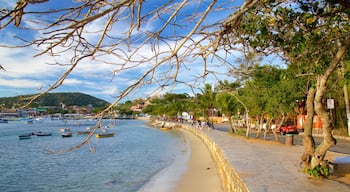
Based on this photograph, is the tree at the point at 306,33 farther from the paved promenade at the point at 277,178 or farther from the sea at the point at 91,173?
the sea at the point at 91,173

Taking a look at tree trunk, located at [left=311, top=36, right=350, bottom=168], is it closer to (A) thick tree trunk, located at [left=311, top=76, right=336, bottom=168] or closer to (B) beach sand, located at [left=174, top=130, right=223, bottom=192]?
(A) thick tree trunk, located at [left=311, top=76, right=336, bottom=168]

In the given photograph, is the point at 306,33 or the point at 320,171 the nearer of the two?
the point at 306,33

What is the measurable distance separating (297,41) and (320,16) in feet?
1.61

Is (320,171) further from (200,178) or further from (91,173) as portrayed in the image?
(91,173)

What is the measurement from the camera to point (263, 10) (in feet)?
17.5

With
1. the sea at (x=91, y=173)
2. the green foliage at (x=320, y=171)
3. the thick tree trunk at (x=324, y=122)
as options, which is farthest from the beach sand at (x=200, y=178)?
the thick tree trunk at (x=324, y=122)

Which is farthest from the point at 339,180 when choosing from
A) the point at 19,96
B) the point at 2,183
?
the point at 2,183

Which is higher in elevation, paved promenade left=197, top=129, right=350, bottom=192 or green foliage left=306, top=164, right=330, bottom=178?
green foliage left=306, top=164, right=330, bottom=178

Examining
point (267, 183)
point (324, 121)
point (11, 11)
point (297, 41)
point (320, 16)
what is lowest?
point (267, 183)

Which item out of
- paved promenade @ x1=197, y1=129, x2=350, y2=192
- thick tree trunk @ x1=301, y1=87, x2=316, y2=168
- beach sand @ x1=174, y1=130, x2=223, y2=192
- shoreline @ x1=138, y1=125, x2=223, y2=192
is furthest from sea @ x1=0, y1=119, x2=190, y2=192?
thick tree trunk @ x1=301, y1=87, x2=316, y2=168

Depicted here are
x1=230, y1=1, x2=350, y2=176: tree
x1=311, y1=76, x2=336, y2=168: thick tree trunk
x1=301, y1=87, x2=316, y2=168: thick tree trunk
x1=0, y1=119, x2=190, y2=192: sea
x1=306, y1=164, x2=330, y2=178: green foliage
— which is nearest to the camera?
x1=230, y1=1, x2=350, y2=176: tree

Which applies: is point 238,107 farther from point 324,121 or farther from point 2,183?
point 324,121

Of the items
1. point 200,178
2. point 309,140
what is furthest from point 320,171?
point 200,178

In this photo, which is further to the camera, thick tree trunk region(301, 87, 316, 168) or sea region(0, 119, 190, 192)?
sea region(0, 119, 190, 192)
